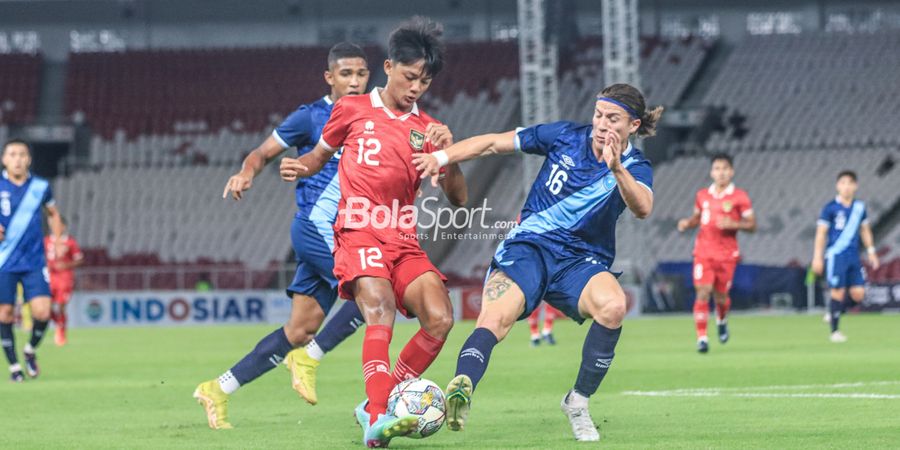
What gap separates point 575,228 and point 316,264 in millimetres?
1926

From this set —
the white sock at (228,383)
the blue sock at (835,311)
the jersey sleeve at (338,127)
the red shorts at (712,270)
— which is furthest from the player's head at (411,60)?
the blue sock at (835,311)

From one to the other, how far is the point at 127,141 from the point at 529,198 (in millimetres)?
34911

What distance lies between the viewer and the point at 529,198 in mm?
7910

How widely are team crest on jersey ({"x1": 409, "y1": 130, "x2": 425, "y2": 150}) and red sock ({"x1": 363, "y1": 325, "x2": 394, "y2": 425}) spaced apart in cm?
98

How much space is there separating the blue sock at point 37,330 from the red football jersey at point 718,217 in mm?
7627

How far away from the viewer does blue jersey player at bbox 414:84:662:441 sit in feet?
23.7

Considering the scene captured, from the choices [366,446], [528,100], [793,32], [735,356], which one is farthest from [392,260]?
[793,32]

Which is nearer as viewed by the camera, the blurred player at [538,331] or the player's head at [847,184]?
the player's head at [847,184]

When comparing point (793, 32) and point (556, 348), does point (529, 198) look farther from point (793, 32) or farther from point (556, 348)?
point (793, 32)

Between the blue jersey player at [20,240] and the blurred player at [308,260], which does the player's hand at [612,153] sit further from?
the blue jersey player at [20,240]

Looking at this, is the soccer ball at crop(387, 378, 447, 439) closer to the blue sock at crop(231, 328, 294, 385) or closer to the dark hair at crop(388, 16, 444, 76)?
the dark hair at crop(388, 16, 444, 76)

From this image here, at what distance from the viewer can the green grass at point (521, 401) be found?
745cm

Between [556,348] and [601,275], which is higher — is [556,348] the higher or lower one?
the lower one

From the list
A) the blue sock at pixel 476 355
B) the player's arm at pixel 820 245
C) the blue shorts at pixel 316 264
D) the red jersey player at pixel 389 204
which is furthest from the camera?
the player's arm at pixel 820 245
